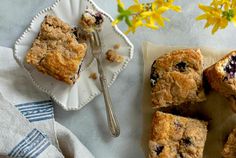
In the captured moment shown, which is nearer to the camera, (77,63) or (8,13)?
(77,63)

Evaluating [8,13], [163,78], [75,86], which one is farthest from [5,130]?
[163,78]

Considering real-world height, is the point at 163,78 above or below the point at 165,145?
above

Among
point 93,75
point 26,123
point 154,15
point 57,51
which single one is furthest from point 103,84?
point 154,15

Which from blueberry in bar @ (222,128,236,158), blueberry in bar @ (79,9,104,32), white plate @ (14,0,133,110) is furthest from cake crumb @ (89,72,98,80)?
blueberry in bar @ (222,128,236,158)

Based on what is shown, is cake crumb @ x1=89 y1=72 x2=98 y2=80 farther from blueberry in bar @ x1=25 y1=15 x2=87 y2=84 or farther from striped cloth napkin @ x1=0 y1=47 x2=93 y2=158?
striped cloth napkin @ x1=0 y1=47 x2=93 y2=158

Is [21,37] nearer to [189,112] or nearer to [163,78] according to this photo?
[163,78]

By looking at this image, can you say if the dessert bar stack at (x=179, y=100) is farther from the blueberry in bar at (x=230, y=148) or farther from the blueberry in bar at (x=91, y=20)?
the blueberry in bar at (x=91, y=20)

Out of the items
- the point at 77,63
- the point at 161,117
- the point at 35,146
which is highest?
the point at 77,63

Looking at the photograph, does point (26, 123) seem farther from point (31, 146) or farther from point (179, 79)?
point (179, 79)
